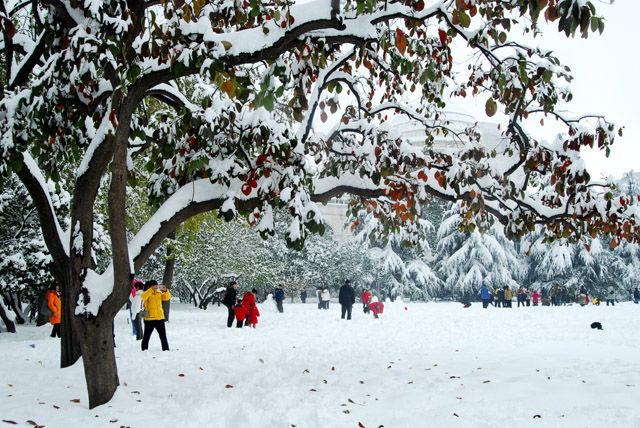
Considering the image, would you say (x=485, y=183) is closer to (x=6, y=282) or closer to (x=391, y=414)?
(x=391, y=414)

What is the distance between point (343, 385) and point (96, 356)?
340 centimetres

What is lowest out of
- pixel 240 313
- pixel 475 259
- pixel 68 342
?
pixel 240 313

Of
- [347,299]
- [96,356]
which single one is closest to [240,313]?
[347,299]

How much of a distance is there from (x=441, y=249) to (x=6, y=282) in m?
32.7

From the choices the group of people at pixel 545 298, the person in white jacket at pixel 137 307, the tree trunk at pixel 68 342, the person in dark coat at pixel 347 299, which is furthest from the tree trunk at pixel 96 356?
the group of people at pixel 545 298

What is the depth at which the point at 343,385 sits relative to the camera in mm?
7340

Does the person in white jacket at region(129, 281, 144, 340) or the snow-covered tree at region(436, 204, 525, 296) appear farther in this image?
the snow-covered tree at region(436, 204, 525, 296)

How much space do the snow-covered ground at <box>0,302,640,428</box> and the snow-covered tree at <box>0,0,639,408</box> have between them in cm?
82

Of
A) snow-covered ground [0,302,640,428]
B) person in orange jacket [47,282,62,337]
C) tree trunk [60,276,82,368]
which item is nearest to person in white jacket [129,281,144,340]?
snow-covered ground [0,302,640,428]

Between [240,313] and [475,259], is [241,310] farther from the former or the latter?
[475,259]

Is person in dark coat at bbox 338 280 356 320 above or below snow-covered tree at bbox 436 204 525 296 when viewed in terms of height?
below

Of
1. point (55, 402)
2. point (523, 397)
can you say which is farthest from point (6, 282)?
point (523, 397)

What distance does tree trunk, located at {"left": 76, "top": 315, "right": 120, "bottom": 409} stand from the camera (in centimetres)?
588

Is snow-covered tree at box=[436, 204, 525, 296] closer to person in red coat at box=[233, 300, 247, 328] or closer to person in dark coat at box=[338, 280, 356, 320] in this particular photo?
person in dark coat at box=[338, 280, 356, 320]
